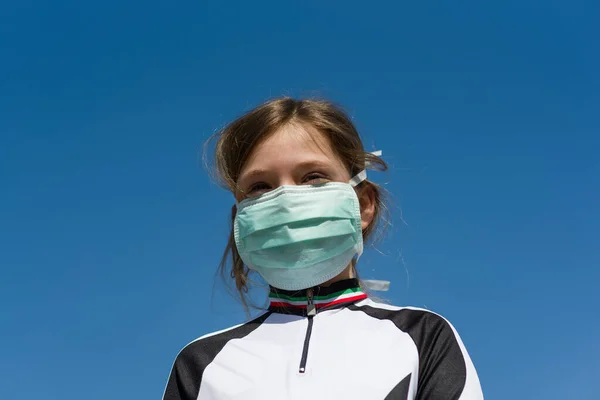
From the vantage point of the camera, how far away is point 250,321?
4.43 m

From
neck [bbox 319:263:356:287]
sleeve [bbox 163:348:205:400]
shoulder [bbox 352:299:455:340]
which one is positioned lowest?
sleeve [bbox 163:348:205:400]

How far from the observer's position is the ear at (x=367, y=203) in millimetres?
5117

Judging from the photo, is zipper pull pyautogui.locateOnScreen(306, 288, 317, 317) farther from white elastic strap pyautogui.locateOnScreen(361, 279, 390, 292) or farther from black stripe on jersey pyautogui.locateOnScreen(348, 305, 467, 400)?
white elastic strap pyautogui.locateOnScreen(361, 279, 390, 292)

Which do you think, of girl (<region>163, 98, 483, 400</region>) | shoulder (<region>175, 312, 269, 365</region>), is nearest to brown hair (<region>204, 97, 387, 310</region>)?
girl (<region>163, 98, 483, 400</region>)

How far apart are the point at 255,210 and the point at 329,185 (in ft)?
1.97

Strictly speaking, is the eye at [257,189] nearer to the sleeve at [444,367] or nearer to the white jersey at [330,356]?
the white jersey at [330,356]

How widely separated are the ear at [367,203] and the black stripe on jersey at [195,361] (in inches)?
50.0

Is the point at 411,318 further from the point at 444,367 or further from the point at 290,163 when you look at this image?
the point at 290,163

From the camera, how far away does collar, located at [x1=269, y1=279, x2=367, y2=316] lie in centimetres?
431

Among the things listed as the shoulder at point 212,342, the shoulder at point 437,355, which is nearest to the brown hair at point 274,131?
the shoulder at point 212,342

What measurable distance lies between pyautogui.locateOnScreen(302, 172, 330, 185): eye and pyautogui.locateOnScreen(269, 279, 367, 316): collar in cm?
79

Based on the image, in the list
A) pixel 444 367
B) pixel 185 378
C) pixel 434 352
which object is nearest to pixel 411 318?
pixel 434 352

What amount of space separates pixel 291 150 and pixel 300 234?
2.11 feet

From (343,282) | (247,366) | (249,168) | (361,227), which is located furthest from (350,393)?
(249,168)
